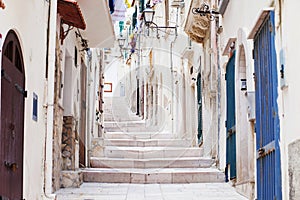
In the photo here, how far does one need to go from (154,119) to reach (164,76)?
9.66 feet

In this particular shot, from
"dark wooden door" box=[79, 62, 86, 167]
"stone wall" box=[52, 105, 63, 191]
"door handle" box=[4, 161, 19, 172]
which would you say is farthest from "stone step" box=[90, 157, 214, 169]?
"door handle" box=[4, 161, 19, 172]

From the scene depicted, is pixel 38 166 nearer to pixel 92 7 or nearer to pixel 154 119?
pixel 92 7

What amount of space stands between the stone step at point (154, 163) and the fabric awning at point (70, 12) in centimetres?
468

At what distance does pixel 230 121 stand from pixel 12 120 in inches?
237

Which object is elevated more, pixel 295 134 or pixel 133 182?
pixel 295 134

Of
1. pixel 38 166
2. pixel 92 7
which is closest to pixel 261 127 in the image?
pixel 38 166

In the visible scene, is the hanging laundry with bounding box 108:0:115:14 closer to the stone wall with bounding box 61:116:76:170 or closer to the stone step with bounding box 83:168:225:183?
the stone wall with bounding box 61:116:76:170

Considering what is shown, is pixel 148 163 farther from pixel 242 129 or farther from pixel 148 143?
pixel 242 129

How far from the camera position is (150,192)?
11.3 m

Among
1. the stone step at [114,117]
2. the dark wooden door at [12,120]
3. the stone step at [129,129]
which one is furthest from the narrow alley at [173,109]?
the stone step at [114,117]

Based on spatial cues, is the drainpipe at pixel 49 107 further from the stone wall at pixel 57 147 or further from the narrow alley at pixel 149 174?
the stone wall at pixel 57 147

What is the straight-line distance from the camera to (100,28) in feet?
45.1

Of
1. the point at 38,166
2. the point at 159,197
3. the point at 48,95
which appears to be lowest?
the point at 159,197

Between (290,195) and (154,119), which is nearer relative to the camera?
(290,195)
